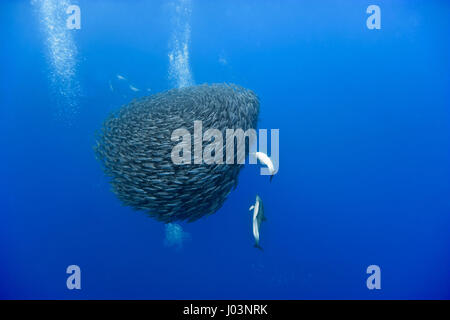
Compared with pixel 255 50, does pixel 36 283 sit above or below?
below

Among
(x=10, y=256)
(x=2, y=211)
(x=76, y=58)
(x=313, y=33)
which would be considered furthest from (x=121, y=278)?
(x=313, y=33)

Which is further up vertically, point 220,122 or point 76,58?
point 76,58

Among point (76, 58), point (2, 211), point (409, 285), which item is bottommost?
point (409, 285)

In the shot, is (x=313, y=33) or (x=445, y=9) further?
(x=313, y=33)

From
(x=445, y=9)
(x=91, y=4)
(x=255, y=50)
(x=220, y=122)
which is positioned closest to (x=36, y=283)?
(x=220, y=122)

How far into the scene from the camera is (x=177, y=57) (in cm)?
793

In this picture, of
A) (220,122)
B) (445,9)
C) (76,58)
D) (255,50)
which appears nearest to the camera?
(220,122)

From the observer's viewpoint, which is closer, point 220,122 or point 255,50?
point 220,122

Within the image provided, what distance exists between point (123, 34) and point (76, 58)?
1.57 metres

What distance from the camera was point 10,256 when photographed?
283 inches

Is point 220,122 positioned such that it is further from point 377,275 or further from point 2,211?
point 2,211

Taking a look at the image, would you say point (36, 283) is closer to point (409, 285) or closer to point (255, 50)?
point (255, 50)

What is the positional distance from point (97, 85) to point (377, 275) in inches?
382

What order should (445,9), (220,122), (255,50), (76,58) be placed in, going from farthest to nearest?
(255,50), (76,58), (445,9), (220,122)
